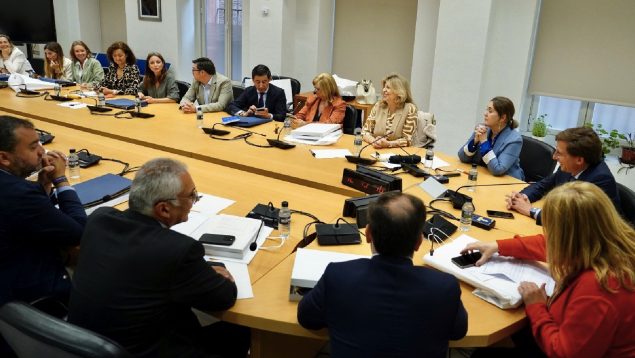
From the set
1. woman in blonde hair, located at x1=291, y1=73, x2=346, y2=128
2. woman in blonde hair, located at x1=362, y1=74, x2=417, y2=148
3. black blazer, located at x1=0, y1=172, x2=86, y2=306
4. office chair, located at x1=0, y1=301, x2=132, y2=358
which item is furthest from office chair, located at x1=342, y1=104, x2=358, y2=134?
office chair, located at x1=0, y1=301, x2=132, y2=358

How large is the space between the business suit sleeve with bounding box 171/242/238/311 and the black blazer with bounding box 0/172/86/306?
0.73 metres

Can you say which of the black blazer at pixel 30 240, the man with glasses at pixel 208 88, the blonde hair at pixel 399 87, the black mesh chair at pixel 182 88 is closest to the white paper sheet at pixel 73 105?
the man with glasses at pixel 208 88

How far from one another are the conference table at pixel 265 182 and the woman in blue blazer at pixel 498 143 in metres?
0.09

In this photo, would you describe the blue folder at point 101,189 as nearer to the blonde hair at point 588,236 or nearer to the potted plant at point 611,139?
the blonde hair at point 588,236

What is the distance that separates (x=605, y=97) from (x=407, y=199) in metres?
4.81

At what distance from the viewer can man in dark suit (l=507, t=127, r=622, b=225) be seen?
261 centimetres

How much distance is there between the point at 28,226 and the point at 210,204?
874 millimetres

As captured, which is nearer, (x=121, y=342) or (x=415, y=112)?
(x=121, y=342)

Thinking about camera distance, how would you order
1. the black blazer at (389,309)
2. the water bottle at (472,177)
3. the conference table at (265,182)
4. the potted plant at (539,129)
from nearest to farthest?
the black blazer at (389,309) → the conference table at (265,182) → the water bottle at (472,177) → the potted plant at (539,129)

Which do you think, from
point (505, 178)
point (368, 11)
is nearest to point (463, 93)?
point (368, 11)

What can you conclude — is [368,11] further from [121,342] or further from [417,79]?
[121,342]

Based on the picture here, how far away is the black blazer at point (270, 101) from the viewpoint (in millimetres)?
4980

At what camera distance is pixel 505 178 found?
335 cm

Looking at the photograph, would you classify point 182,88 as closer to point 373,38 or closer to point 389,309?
point 373,38
